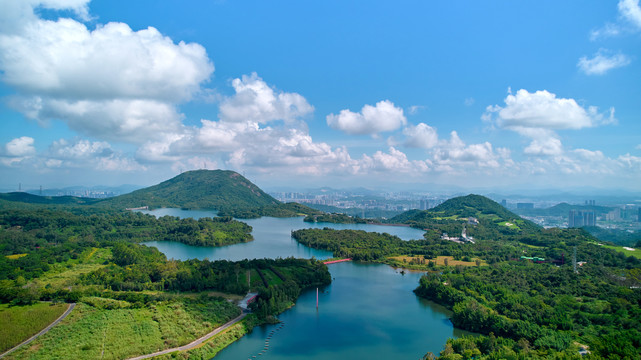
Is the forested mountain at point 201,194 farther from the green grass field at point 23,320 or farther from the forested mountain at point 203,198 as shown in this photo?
the green grass field at point 23,320

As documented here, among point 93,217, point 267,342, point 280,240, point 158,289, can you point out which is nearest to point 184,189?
point 93,217

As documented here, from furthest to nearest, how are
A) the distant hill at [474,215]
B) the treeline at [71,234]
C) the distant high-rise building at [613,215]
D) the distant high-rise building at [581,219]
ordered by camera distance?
the distant high-rise building at [613,215]
the distant high-rise building at [581,219]
the distant hill at [474,215]
the treeline at [71,234]

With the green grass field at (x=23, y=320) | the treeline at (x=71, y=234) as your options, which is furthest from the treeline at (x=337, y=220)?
the green grass field at (x=23, y=320)

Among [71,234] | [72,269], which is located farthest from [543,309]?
[71,234]

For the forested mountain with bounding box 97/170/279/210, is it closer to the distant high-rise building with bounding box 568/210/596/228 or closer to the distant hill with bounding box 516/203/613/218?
the distant hill with bounding box 516/203/613/218

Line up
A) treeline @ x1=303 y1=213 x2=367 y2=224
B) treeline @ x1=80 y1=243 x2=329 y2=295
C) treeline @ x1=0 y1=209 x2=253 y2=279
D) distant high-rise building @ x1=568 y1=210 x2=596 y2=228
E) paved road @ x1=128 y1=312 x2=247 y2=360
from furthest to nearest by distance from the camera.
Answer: distant high-rise building @ x1=568 y1=210 x2=596 y2=228 < treeline @ x1=303 y1=213 x2=367 y2=224 < treeline @ x1=0 y1=209 x2=253 y2=279 < treeline @ x1=80 y1=243 x2=329 y2=295 < paved road @ x1=128 y1=312 x2=247 y2=360

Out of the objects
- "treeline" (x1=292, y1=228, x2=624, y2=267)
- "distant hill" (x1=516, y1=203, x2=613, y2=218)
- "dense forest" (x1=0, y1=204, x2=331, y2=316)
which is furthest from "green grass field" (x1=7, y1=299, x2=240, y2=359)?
"distant hill" (x1=516, y1=203, x2=613, y2=218)

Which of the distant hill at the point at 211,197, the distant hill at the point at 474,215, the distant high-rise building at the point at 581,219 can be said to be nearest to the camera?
the distant hill at the point at 474,215
